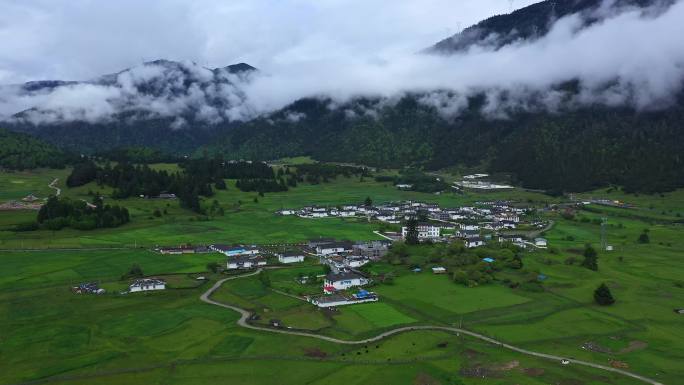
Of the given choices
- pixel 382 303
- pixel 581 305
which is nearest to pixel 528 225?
pixel 581 305

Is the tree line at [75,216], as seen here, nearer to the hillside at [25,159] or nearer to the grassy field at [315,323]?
the grassy field at [315,323]

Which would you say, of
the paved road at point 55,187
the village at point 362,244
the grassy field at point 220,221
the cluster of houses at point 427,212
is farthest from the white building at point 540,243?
the paved road at point 55,187

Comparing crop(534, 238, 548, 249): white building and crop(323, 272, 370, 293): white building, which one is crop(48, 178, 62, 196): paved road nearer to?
crop(323, 272, 370, 293): white building

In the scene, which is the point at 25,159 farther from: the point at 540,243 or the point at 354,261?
the point at 540,243

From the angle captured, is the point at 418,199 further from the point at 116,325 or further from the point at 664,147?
the point at 116,325

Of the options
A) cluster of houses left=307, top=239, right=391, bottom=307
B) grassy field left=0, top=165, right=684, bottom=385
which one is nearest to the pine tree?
grassy field left=0, top=165, right=684, bottom=385
